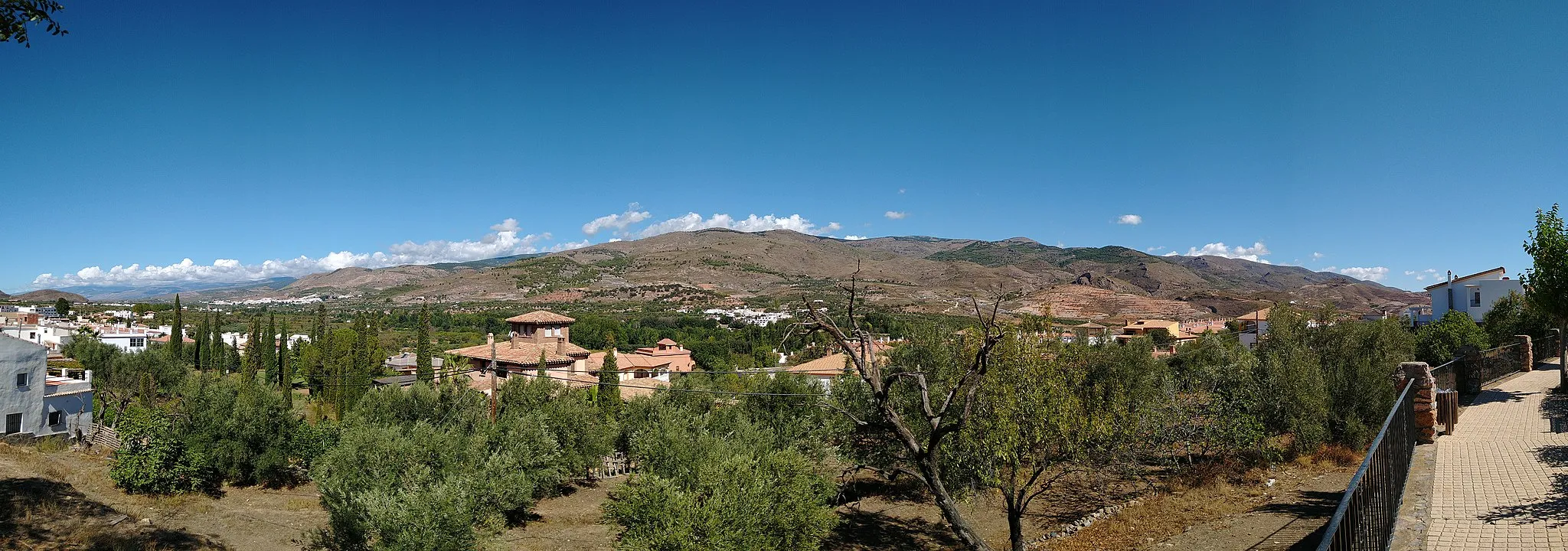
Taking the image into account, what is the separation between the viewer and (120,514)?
16641 millimetres

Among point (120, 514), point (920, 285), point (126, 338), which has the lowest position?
point (120, 514)

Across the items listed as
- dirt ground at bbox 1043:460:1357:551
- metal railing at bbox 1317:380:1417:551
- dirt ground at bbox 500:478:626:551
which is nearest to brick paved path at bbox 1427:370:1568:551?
metal railing at bbox 1317:380:1417:551

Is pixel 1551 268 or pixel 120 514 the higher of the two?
pixel 1551 268

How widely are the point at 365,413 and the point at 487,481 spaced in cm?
1423

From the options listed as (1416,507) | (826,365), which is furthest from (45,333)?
(1416,507)

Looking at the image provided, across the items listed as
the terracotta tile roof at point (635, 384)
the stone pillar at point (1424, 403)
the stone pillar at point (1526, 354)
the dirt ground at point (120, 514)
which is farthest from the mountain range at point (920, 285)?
the dirt ground at point (120, 514)

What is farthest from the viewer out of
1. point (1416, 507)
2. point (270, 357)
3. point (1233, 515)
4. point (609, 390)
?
point (270, 357)

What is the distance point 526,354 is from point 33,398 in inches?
863

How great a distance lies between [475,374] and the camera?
4275 cm

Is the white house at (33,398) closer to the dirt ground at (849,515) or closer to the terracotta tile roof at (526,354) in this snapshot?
the dirt ground at (849,515)

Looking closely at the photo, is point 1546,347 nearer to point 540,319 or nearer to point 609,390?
point 609,390

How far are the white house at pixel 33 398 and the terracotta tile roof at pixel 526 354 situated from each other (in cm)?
1887

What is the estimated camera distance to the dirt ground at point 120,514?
549 inches

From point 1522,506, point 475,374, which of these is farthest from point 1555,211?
point 475,374
